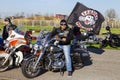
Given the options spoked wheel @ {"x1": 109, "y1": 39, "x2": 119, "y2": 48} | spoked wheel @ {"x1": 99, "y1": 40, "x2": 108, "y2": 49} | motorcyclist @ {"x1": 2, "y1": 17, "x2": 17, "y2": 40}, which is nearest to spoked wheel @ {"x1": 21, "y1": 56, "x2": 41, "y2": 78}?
motorcyclist @ {"x1": 2, "y1": 17, "x2": 17, "y2": 40}

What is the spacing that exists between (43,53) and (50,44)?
0.42 m

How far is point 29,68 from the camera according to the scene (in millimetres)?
8719

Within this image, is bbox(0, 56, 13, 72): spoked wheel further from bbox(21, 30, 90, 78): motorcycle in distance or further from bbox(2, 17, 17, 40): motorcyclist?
bbox(2, 17, 17, 40): motorcyclist

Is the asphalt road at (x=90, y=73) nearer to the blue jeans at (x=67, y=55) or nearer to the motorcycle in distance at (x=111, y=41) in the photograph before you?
the blue jeans at (x=67, y=55)

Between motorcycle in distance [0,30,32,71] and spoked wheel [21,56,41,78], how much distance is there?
0.75 metres

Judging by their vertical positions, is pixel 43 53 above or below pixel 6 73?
above

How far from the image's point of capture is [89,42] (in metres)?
16.6

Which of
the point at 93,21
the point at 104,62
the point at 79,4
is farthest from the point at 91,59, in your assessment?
the point at 79,4

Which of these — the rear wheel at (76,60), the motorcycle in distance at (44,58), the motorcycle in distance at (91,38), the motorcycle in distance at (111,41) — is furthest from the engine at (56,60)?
the motorcycle in distance at (111,41)

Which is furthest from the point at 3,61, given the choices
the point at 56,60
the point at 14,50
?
the point at 56,60

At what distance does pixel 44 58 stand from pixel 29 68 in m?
0.57

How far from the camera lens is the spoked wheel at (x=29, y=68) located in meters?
8.62

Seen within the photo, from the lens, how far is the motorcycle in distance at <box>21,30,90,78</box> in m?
8.71

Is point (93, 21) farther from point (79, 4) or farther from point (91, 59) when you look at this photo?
point (91, 59)
